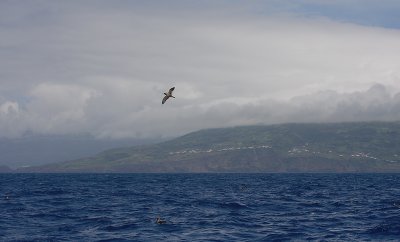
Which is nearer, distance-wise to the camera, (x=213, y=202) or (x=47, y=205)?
(x=47, y=205)

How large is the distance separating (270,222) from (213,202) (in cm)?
2354

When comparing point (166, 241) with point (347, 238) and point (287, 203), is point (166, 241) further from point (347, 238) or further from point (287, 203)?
point (287, 203)

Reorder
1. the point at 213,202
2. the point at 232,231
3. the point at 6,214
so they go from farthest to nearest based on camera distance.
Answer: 1. the point at 213,202
2. the point at 6,214
3. the point at 232,231

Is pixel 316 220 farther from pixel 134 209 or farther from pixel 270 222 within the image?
pixel 134 209

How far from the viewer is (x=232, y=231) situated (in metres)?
50.5

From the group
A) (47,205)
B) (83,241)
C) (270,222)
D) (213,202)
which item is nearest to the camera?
(83,241)

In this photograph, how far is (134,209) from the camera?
68938 millimetres

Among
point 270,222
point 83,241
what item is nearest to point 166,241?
point 83,241

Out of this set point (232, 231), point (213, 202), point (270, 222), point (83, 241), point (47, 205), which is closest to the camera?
point (83, 241)

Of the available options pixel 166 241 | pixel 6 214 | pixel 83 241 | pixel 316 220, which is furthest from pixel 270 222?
pixel 6 214

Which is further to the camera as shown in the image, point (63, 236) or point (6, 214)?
point (6, 214)

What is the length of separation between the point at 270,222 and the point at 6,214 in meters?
29.5

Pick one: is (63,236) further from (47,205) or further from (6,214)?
(47,205)

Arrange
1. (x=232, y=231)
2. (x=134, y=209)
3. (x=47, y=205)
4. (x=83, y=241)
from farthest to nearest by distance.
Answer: (x=47, y=205)
(x=134, y=209)
(x=232, y=231)
(x=83, y=241)
